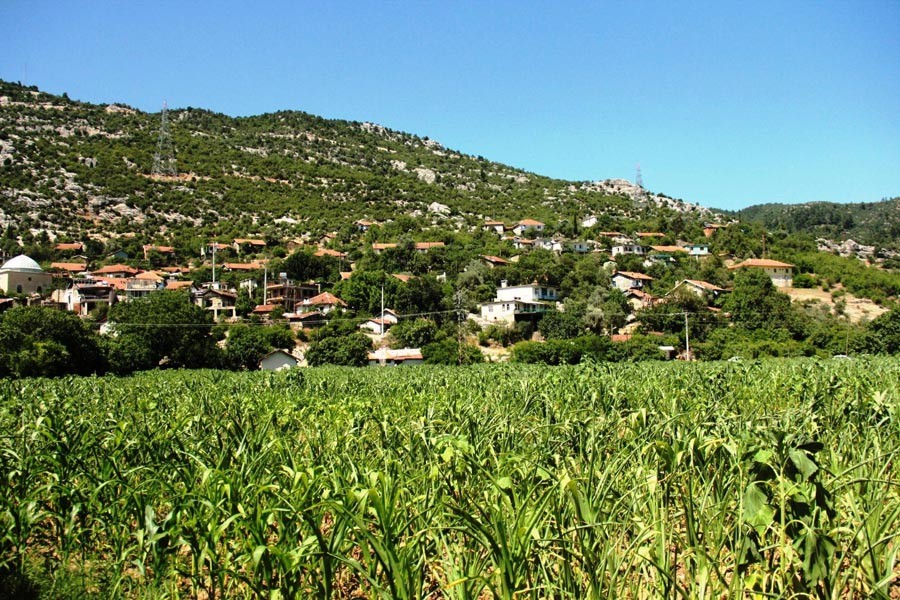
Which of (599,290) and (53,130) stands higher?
(53,130)

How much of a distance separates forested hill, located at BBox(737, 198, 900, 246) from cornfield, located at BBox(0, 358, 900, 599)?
516ft

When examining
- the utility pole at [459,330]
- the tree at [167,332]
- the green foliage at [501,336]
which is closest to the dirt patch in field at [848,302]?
the green foliage at [501,336]

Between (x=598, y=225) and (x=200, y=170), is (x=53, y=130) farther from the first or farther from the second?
(x=598, y=225)

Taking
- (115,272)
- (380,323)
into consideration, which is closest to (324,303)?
(380,323)

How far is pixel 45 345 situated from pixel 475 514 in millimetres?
40990

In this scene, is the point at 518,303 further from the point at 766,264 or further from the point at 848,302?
the point at 848,302

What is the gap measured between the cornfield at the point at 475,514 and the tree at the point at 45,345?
35.4m

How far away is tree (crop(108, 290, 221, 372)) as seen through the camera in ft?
157

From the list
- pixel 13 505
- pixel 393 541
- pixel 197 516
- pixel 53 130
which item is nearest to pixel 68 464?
pixel 13 505

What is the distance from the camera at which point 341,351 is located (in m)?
51.5

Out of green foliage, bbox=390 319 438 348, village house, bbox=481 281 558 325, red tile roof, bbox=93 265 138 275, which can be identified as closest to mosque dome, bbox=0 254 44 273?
red tile roof, bbox=93 265 138 275

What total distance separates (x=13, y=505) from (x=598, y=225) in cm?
10589

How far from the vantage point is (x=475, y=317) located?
6712 centimetres

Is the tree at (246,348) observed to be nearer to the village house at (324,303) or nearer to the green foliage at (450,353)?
the village house at (324,303)
